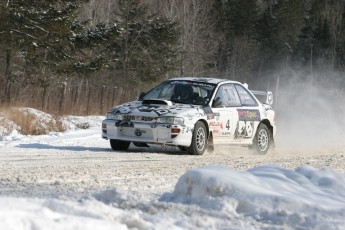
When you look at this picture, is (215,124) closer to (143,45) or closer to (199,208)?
(199,208)

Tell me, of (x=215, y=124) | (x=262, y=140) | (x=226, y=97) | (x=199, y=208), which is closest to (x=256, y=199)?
(x=199, y=208)

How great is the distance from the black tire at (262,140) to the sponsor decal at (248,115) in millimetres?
307

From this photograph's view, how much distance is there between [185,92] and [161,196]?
8031mm

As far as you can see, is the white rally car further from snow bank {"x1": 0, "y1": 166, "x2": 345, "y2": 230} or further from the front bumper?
snow bank {"x1": 0, "y1": 166, "x2": 345, "y2": 230}

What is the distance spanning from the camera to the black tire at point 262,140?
1552 centimetres

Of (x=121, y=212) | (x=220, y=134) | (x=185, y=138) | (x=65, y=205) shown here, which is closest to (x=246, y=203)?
(x=121, y=212)

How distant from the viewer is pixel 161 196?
635 centimetres

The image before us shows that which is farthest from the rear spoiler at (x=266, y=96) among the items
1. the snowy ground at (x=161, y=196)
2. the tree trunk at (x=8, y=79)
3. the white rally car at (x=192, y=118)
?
the tree trunk at (x=8, y=79)

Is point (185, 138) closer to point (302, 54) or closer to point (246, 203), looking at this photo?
point (246, 203)

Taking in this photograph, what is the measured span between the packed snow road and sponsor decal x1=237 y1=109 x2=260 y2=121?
733 millimetres

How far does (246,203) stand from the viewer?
19.1ft

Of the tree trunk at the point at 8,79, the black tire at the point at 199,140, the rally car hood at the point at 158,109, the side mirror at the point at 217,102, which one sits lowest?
the black tire at the point at 199,140

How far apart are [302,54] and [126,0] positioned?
43100 millimetres

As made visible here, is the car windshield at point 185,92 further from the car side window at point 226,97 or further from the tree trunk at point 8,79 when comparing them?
the tree trunk at point 8,79
